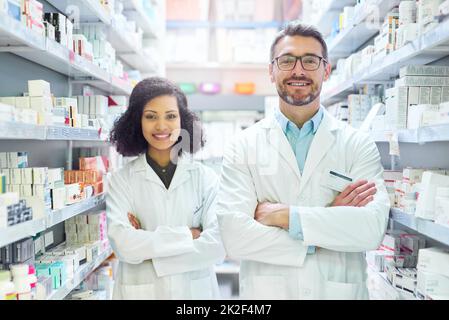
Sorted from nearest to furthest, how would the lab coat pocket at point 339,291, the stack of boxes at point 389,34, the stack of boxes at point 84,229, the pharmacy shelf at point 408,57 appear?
the pharmacy shelf at point 408,57
the lab coat pocket at point 339,291
the stack of boxes at point 389,34
the stack of boxes at point 84,229

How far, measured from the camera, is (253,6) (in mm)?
3111

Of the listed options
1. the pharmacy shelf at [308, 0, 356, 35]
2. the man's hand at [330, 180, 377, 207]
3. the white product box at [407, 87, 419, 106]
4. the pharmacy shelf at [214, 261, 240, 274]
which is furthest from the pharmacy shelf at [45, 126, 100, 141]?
the pharmacy shelf at [308, 0, 356, 35]

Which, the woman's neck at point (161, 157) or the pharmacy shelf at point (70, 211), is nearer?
the pharmacy shelf at point (70, 211)

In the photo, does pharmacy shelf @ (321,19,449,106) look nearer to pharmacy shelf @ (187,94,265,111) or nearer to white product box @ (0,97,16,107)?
pharmacy shelf @ (187,94,265,111)

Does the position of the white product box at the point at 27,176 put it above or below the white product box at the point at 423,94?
below

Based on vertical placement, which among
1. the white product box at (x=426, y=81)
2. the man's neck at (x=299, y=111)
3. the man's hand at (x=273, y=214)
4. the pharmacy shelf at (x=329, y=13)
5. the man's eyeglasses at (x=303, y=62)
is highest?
the pharmacy shelf at (x=329, y=13)

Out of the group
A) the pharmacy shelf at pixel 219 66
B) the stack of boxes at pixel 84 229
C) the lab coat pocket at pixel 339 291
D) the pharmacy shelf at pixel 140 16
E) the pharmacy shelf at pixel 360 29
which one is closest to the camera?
the lab coat pocket at pixel 339 291

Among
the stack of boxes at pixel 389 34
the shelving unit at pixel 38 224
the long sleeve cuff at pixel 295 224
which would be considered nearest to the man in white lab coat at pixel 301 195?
the long sleeve cuff at pixel 295 224

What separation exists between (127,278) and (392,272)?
3.66 ft

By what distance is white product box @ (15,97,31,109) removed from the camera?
58.9 inches

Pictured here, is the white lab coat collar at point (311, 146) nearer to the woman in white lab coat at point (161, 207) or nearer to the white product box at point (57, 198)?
the woman in white lab coat at point (161, 207)

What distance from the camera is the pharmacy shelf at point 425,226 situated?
1.35 meters

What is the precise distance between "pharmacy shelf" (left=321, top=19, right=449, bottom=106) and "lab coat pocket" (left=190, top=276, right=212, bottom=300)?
1.19 m
